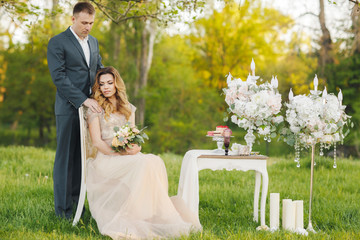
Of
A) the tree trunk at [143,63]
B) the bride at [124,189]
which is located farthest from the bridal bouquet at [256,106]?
the tree trunk at [143,63]

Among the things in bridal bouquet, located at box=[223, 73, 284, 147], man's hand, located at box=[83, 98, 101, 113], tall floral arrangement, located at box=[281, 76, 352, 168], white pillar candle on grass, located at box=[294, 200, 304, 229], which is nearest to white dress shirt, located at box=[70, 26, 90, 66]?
man's hand, located at box=[83, 98, 101, 113]

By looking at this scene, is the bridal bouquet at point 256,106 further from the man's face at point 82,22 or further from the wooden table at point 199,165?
the man's face at point 82,22

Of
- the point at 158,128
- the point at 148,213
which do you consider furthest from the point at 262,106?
the point at 158,128

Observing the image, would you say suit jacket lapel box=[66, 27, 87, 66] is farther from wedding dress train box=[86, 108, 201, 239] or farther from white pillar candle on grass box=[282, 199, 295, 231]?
white pillar candle on grass box=[282, 199, 295, 231]

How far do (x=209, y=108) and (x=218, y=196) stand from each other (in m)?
14.8

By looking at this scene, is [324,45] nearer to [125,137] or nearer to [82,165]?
[125,137]

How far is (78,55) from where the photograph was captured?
4.71 metres

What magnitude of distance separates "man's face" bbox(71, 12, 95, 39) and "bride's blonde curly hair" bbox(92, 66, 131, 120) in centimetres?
50

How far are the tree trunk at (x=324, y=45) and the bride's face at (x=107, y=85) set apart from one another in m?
9.73

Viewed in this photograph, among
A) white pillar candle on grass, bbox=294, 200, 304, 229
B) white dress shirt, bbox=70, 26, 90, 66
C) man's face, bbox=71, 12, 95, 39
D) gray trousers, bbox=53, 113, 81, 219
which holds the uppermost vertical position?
man's face, bbox=71, 12, 95, 39

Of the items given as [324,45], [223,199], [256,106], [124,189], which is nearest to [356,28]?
[324,45]

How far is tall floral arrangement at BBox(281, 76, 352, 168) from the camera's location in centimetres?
416

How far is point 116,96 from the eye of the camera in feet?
15.4

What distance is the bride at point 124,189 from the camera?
3973mm
